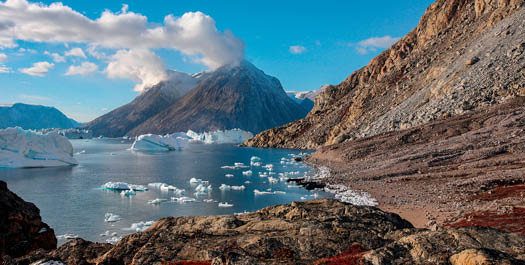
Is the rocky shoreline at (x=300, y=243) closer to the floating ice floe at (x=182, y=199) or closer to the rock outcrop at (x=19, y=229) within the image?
the rock outcrop at (x=19, y=229)

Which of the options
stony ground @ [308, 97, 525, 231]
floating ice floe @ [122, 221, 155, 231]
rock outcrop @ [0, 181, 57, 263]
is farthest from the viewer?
floating ice floe @ [122, 221, 155, 231]

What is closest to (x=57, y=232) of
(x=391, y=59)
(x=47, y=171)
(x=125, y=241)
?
(x=125, y=241)

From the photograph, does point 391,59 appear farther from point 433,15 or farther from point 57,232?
point 57,232

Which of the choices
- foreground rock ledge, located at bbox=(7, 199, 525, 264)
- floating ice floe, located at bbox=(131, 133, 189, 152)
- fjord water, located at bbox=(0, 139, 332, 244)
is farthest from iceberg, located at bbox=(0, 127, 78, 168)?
foreground rock ledge, located at bbox=(7, 199, 525, 264)

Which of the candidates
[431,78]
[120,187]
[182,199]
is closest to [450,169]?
[182,199]

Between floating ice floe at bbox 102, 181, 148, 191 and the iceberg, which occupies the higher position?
the iceberg

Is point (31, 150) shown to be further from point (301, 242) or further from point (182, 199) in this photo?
point (301, 242)

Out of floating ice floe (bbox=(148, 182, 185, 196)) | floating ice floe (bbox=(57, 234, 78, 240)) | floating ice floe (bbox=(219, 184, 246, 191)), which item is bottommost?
floating ice floe (bbox=(57, 234, 78, 240))

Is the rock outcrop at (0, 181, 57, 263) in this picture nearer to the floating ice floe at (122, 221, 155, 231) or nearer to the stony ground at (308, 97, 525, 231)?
the floating ice floe at (122, 221, 155, 231)
